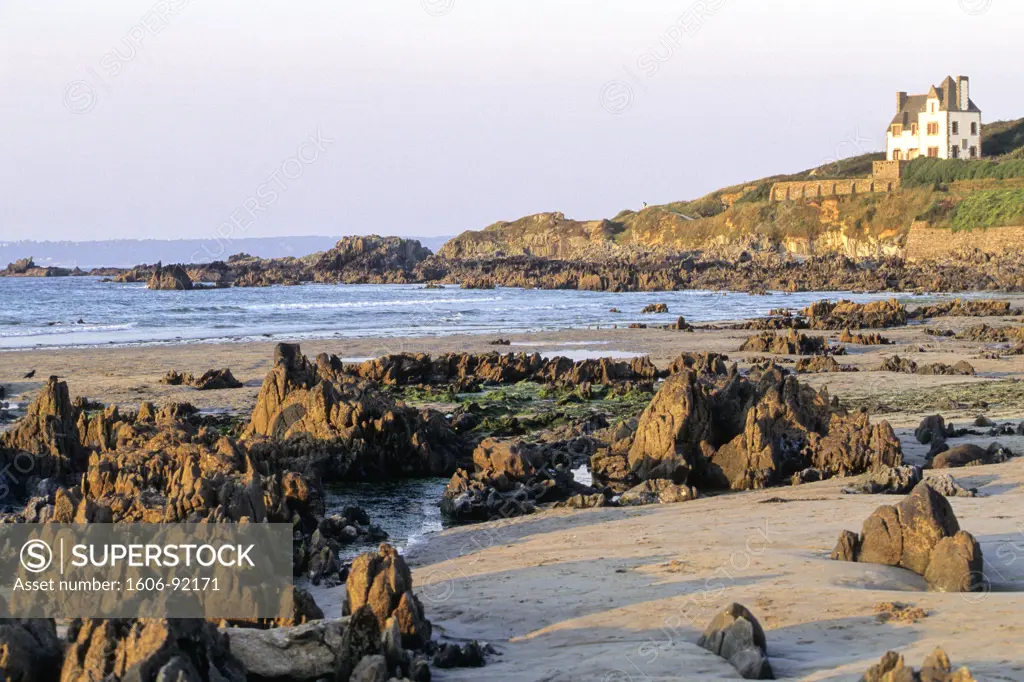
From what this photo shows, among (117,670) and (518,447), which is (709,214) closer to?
(518,447)

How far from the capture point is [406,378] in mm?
24328

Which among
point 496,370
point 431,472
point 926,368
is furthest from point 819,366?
point 431,472

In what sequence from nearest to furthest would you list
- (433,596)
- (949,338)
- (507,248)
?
(433,596)
(949,338)
(507,248)

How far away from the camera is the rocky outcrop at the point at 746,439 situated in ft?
47.4

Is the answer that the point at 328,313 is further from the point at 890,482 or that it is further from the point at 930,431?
the point at 890,482

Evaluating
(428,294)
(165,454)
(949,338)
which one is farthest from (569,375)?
(428,294)

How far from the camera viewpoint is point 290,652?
6.85 meters

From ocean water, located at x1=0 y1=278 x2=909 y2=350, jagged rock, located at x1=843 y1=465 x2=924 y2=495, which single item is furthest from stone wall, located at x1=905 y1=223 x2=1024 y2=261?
jagged rock, located at x1=843 y1=465 x2=924 y2=495

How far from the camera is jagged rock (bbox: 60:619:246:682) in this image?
19.5 feet

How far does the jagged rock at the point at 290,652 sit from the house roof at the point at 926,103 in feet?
337

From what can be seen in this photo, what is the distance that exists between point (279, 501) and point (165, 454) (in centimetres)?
214

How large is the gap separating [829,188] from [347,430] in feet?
320

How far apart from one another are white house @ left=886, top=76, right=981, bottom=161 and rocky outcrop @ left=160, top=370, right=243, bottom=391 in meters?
89.2

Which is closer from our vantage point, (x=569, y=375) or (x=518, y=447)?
(x=518, y=447)
